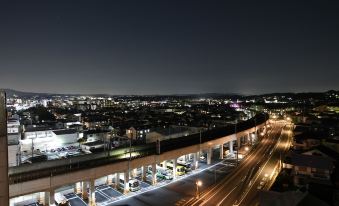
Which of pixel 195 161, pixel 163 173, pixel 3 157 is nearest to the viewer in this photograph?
pixel 3 157

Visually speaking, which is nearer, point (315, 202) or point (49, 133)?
point (315, 202)

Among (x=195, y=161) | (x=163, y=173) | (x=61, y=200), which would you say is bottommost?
(x=163, y=173)

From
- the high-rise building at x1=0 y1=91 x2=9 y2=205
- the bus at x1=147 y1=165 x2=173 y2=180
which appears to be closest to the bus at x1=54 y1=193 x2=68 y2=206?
the bus at x1=147 y1=165 x2=173 y2=180

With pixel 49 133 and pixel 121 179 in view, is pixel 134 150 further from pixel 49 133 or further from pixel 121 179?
pixel 49 133

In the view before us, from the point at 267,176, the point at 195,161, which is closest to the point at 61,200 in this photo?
the point at 195,161

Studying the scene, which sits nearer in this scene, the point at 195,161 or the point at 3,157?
the point at 3,157

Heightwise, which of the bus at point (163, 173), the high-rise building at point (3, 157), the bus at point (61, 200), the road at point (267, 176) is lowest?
the bus at point (163, 173)

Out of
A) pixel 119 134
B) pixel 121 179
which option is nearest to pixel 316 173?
pixel 121 179

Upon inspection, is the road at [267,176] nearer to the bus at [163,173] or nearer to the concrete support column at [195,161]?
the concrete support column at [195,161]

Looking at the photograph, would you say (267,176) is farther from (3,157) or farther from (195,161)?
(3,157)

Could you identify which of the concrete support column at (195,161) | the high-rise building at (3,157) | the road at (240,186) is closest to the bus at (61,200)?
the road at (240,186)

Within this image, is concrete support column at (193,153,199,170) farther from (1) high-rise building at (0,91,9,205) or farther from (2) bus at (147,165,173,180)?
(1) high-rise building at (0,91,9,205)
